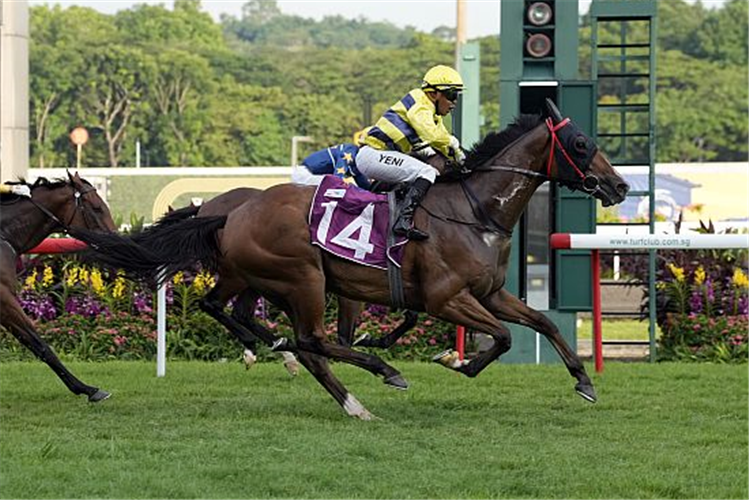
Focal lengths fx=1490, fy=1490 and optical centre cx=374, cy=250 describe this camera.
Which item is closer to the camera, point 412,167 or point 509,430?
point 509,430

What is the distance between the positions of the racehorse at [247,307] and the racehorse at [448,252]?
0.44 m

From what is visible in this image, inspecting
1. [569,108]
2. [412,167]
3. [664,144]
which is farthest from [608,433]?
[664,144]

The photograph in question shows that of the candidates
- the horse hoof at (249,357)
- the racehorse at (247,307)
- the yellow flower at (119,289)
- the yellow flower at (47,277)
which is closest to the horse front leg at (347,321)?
the racehorse at (247,307)

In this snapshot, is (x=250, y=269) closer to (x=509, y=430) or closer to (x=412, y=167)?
(x=412, y=167)

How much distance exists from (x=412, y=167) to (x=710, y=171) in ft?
97.6

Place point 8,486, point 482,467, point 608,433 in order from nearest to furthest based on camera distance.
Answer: point 8,486 < point 482,467 < point 608,433

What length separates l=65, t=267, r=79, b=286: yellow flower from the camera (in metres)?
11.7

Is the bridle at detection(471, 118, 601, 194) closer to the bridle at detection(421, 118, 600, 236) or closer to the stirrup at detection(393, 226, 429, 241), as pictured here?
the bridle at detection(421, 118, 600, 236)

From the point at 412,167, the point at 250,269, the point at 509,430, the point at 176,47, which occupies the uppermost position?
the point at 176,47

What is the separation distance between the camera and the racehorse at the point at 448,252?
7.88 meters

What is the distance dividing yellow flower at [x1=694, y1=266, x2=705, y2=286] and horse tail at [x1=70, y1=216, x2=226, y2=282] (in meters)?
4.75

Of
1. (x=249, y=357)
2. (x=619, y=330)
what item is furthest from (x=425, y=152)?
(x=619, y=330)

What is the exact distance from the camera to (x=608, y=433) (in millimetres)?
7305

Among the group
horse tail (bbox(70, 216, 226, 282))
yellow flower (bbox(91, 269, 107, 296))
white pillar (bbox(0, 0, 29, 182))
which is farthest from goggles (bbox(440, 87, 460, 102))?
white pillar (bbox(0, 0, 29, 182))
